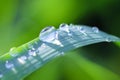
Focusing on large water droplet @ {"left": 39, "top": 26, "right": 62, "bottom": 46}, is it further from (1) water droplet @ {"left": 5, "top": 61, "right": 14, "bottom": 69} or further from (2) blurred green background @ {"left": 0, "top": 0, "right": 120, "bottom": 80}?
(2) blurred green background @ {"left": 0, "top": 0, "right": 120, "bottom": 80}

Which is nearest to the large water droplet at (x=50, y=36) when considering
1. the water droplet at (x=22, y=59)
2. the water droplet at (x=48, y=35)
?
the water droplet at (x=48, y=35)

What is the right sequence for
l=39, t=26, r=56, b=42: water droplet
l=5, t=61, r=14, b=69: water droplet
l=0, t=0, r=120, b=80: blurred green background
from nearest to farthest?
l=5, t=61, r=14, b=69: water droplet, l=39, t=26, r=56, b=42: water droplet, l=0, t=0, r=120, b=80: blurred green background

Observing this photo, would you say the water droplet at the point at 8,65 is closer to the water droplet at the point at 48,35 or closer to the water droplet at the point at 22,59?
the water droplet at the point at 22,59

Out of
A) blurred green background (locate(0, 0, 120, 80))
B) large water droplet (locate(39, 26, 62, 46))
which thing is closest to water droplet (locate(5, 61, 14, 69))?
large water droplet (locate(39, 26, 62, 46))

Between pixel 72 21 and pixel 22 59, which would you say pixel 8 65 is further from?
pixel 72 21

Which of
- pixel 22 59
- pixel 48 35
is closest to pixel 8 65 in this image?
pixel 22 59

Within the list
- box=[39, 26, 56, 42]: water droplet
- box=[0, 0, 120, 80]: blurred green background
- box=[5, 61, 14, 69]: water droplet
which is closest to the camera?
box=[5, 61, 14, 69]: water droplet

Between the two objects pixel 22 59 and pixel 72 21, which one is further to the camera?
pixel 72 21

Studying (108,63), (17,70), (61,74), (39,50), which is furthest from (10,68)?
(108,63)

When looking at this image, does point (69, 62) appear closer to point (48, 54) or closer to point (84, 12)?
point (84, 12)
